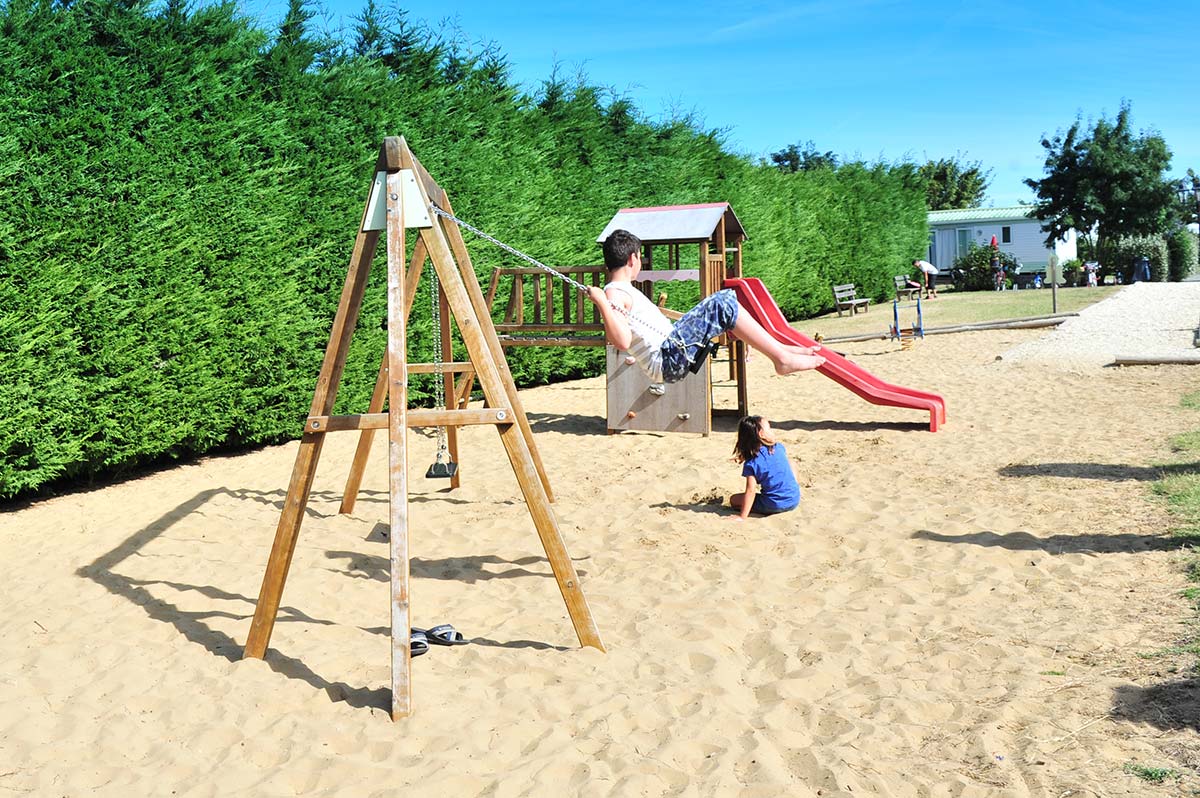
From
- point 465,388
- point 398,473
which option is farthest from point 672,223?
point 398,473

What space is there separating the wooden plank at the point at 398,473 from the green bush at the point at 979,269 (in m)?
32.2

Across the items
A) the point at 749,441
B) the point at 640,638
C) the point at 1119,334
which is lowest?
the point at 640,638

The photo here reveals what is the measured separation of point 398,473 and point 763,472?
280cm

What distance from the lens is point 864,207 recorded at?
26141mm

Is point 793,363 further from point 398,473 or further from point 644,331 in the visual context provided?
point 398,473

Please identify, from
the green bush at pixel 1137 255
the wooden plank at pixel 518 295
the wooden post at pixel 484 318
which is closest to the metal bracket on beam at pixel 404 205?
the wooden post at pixel 484 318

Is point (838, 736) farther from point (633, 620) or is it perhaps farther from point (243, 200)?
point (243, 200)

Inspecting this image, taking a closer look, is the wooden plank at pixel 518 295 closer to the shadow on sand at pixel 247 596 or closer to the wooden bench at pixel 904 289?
the shadow on sand at pixel 247 596

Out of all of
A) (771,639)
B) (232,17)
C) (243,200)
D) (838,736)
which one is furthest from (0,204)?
(838,736)

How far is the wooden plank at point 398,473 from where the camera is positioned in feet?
11.3

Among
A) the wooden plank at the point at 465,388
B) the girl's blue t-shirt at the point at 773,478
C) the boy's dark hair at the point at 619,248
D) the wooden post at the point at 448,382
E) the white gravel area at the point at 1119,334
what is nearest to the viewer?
the boy's dark hair at the point at 619,248

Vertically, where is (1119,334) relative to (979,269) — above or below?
below

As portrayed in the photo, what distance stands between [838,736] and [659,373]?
7.16 ft

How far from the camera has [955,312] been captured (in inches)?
880
